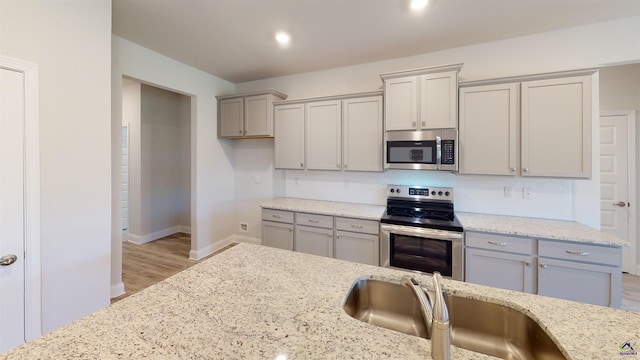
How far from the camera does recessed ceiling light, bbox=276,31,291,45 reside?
2.71 m

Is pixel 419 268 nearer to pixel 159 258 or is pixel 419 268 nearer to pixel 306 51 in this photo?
pixel 306 51

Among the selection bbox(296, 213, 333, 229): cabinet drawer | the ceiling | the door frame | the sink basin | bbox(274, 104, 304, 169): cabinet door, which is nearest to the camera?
the sink basin

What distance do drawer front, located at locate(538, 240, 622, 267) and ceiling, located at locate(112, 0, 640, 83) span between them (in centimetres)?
200

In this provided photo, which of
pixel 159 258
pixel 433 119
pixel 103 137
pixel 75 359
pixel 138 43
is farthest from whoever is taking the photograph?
pixel 159 258

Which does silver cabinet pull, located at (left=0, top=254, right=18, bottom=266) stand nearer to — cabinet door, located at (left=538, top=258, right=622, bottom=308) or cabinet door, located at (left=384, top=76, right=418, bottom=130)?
cabinet door, located at (left=384, top=76, right=418, bottom=130)

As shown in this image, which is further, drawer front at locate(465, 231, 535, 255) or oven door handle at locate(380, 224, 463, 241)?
oven door handle at locate(380, 224, 463, 241)

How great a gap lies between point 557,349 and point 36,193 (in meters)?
2.85

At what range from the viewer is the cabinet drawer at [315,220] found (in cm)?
304

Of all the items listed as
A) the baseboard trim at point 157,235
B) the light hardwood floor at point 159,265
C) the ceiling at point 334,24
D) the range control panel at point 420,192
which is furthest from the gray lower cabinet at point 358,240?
the baseboard trim at point 157,235

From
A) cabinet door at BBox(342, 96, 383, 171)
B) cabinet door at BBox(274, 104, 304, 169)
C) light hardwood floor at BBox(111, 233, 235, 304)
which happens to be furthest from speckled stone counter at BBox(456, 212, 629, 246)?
light hardwood floor at BBox(111, 233, 235, 304)

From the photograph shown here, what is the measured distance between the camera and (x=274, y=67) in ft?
11.9

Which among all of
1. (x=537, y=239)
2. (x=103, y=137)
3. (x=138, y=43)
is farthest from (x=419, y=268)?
(x=138, y=43)

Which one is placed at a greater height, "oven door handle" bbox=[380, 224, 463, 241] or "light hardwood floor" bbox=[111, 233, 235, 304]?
"oven door handle" bbox=[380, 224, 463, 241]

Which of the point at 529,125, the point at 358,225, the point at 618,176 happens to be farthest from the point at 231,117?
the point at 618,176
